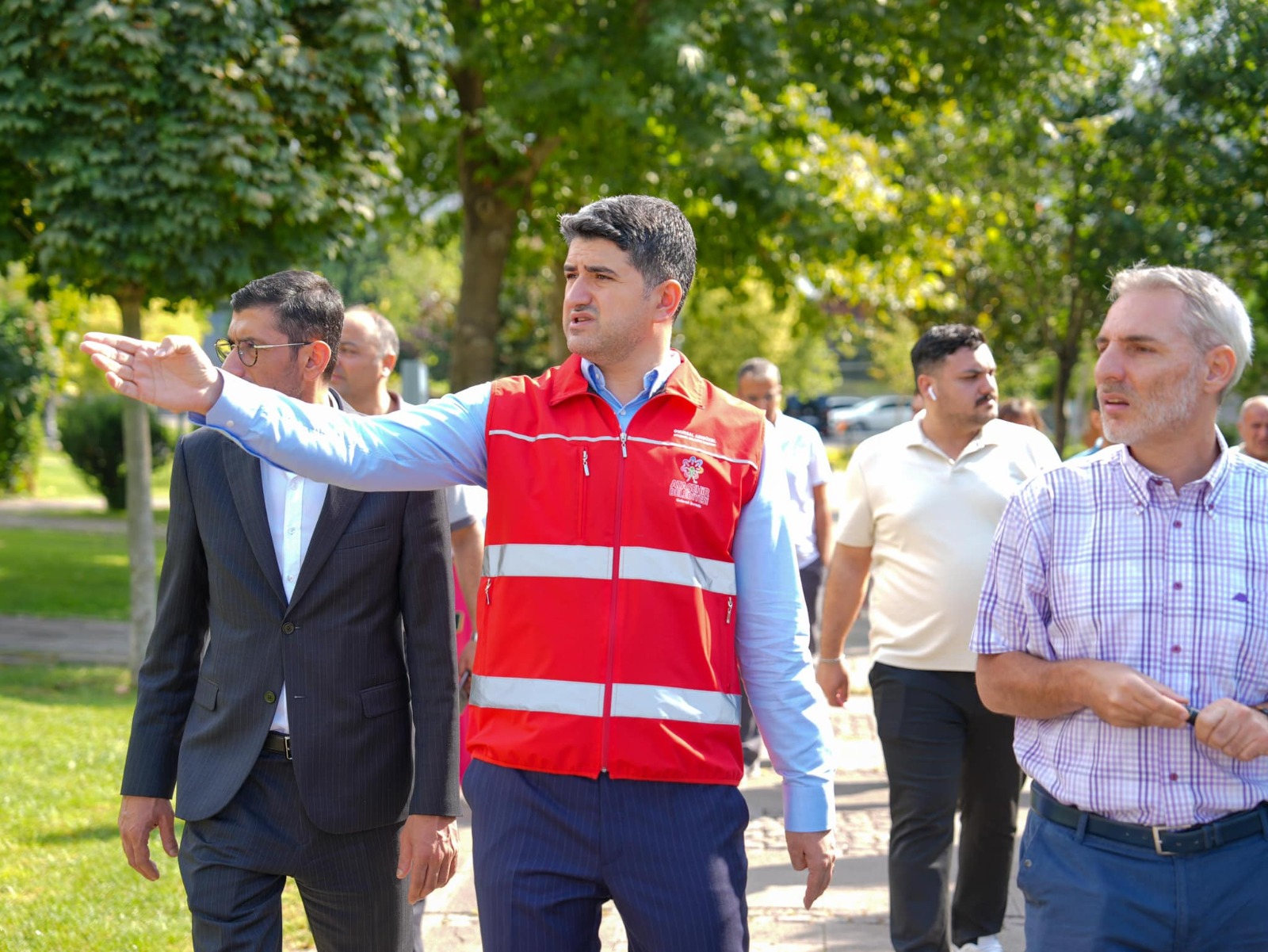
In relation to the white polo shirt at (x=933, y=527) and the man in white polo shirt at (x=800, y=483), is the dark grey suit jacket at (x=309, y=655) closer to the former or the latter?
the white polo shirt at (x=933, y=527)

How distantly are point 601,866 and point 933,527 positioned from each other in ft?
8.41

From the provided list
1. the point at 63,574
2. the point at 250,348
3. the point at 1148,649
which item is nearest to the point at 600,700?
the point at 1148,649

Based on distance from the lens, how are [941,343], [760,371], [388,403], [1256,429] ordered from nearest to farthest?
[941,343]
[388,403]
[1256,429]
[760,371]

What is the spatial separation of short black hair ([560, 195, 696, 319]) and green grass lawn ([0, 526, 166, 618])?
1207 cm

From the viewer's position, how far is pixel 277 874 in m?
3.34

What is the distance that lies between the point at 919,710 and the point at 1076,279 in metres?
11.1

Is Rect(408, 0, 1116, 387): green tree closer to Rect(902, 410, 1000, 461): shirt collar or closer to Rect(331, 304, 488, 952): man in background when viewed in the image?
Rect(331, 304, 488, 952): man in background

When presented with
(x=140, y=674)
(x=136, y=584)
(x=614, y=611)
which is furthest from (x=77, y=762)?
(x=614, y=611)

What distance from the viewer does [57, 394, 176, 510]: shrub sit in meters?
24.7

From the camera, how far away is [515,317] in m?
27.4

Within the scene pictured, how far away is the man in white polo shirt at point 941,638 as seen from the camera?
16.1 feet

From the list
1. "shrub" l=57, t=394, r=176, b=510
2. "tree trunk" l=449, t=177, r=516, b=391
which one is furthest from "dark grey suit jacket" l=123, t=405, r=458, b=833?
"shrub" l=57, t=394, r=176, b=510

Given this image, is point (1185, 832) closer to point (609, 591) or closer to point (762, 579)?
point (762, 579)

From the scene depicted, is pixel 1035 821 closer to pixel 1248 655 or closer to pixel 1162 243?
pixel 1248 655
